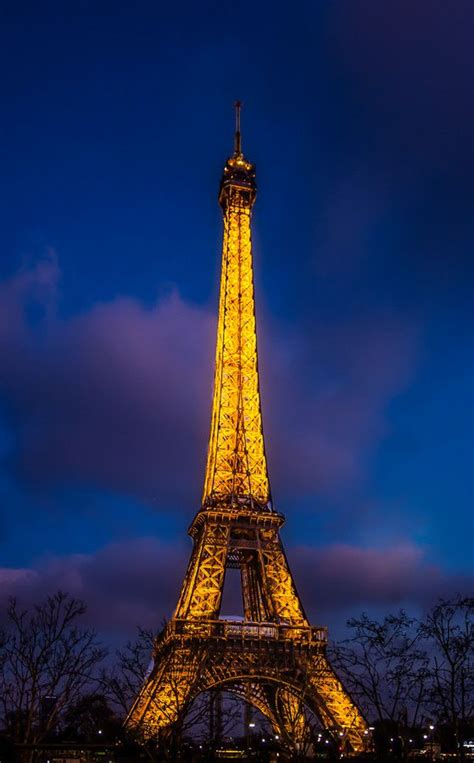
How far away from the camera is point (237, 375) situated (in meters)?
50.2

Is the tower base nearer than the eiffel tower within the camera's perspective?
Yes

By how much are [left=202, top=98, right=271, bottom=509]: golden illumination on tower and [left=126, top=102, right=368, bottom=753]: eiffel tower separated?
75mm

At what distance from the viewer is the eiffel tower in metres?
38.0

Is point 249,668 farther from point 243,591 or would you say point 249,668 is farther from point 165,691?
point 243,591

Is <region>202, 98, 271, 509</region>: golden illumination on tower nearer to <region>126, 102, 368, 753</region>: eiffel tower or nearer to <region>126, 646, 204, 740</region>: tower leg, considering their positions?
<region>126, 102, 368, 753</region>: eiffel tower

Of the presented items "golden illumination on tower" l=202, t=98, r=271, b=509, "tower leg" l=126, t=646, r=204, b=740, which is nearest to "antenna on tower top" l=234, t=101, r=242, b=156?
"golden illumination on tower" l=202, t=98, r=271, b=509

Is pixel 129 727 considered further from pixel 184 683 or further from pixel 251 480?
pixel 251 480

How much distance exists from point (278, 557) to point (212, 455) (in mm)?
8151

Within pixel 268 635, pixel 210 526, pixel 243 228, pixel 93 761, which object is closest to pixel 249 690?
pixel 268 635

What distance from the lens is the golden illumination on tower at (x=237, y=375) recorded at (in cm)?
4700

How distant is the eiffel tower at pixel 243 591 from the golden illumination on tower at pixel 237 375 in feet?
0.24

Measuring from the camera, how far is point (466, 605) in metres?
23.0

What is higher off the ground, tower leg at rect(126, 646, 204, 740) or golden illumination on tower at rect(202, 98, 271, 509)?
golden illumination on tower at rect(202, 98, 271, 509)

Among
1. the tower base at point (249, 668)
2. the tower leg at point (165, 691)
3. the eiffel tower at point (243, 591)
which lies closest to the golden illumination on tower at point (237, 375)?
the eiffel tower at point (243, 591)
